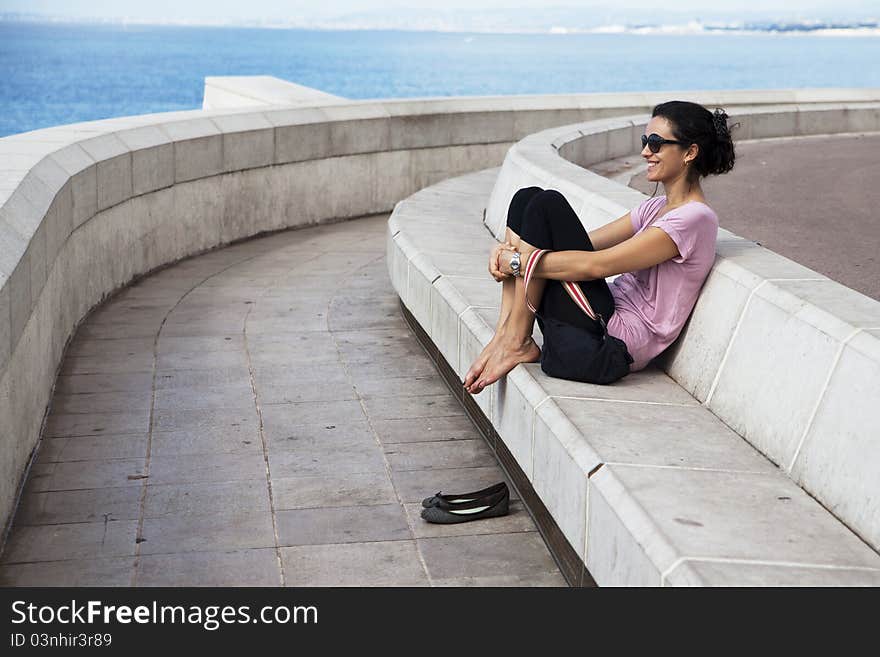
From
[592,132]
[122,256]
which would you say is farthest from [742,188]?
[122,256]

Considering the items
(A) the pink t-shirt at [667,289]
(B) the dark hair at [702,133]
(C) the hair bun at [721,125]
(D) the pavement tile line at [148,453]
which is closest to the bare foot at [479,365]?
(A) the pink t-shirt at [667,289]

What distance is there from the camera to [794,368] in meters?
4.22

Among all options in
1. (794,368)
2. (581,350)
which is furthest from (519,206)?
(794,368)

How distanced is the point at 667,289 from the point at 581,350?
46 cm

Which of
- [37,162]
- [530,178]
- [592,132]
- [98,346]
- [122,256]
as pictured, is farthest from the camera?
[592,132]

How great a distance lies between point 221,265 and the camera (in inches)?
414

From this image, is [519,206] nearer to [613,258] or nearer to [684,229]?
[613,258]

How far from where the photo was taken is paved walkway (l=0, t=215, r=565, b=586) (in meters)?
4.61

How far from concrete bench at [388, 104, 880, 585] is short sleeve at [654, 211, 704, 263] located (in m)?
0.19

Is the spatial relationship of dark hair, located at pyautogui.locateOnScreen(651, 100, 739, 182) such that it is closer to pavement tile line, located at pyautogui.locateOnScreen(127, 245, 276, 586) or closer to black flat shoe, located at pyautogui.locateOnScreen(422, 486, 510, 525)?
black flat shoe, located at pyautogui.locateOnScreen(422, 486, 510, 525)

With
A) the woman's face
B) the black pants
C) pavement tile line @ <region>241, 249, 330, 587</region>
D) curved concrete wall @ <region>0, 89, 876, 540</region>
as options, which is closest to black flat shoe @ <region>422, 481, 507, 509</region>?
pavement tile line @ <region>241, 249, 330, 587</region>

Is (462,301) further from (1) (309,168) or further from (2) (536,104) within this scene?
(2) (536,104)

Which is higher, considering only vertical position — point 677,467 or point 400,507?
point 677,467
